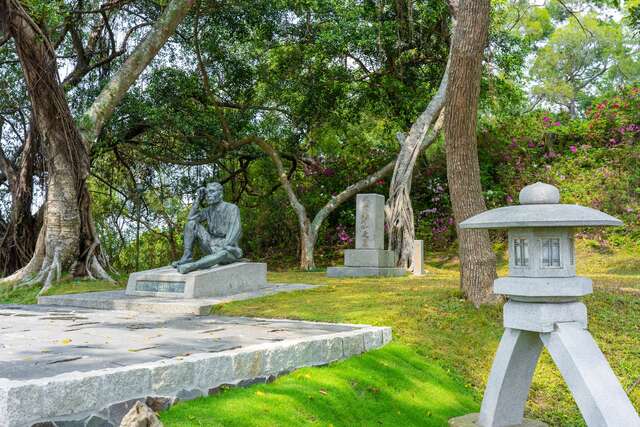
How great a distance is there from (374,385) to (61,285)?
715 cm

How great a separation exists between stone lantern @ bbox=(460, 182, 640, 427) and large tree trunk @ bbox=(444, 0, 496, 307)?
2714 millimetres

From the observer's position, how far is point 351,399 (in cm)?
481

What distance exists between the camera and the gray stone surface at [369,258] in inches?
516

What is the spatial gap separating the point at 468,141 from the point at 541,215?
3.42 meters

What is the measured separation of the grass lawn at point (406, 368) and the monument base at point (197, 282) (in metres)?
0.86

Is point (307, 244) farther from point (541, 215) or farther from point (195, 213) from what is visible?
point (541, 215)

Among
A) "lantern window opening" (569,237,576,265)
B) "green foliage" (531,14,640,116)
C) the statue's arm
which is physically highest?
"green foliage" (531,14,640,116)

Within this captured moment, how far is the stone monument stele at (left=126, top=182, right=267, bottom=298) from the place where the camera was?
28.6ft

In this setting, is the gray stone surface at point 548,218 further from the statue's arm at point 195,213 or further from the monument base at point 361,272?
the monument base at point 361,272

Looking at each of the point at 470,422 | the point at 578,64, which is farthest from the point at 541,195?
the point at 578,64

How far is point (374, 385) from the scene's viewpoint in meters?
5.20

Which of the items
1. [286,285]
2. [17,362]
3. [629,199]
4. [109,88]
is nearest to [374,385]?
[17,362]

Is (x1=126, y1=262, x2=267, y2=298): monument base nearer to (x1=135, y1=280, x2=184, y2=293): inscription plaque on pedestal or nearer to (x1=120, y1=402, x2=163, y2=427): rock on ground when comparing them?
(x1=135, y1=280, x2=184, y2=293): inscription plaque on pedestal

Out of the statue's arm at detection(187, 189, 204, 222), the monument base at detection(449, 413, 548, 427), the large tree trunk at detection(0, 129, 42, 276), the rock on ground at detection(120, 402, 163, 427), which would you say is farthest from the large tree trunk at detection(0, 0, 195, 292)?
the monument base at detection(449, 413, 548, 427)
